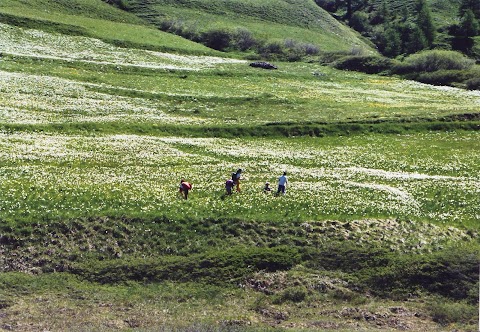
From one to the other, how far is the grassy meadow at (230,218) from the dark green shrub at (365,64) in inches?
2037

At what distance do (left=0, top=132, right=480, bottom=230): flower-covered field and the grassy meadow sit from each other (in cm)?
17

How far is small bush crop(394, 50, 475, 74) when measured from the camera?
112875 millimetres

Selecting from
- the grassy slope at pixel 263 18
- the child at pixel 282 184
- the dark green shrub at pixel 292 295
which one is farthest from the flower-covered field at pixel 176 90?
the grassy slope at pixel 263 18

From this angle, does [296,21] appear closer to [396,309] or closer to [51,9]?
[51,9]

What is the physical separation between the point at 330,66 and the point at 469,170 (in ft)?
257

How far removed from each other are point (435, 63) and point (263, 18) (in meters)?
68.8

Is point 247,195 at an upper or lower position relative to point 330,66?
lower

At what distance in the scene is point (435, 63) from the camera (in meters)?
115

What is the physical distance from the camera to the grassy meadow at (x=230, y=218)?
24.8m

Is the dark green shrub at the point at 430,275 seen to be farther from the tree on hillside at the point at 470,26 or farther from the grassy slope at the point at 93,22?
the tree on hillside at the point at 470,26

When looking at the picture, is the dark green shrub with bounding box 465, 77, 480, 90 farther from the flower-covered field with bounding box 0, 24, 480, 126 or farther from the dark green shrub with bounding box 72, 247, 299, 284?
the dark green shrub with bounding box 72, 247, 299, 284

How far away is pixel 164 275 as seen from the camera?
2702cm

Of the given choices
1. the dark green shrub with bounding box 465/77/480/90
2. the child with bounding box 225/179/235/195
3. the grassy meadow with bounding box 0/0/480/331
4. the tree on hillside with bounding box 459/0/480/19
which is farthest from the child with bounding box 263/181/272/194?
the tree on hillside with bounding box 459/0/480/19

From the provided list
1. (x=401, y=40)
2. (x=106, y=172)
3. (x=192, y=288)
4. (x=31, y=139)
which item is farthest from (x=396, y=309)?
(x=401, y=40)
